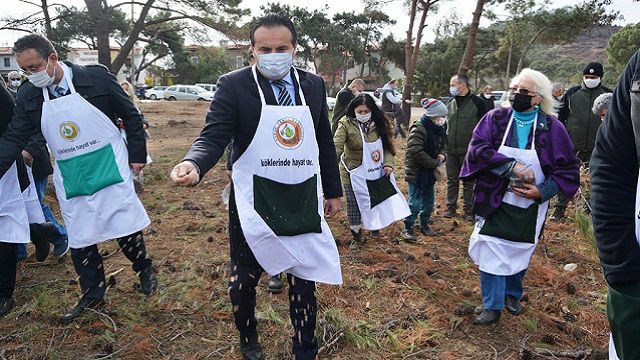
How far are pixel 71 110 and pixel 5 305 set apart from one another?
1544mm

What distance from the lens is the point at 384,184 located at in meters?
5.18

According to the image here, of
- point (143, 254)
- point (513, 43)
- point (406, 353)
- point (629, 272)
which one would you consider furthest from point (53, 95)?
point (513, 43)

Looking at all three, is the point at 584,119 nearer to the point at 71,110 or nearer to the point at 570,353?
the point at 570,353

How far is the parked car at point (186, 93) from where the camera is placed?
117ft

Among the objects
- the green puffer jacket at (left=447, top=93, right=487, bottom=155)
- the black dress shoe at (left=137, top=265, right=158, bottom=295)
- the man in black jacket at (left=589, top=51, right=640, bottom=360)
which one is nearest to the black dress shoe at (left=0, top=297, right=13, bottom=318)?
the black dress shoe at (left=137, top=265, right=158, bottom=295)

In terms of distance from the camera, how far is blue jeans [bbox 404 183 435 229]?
5.54 metres

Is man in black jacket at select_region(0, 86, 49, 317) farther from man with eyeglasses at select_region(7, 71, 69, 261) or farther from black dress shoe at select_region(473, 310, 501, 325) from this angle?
black dress shoe at select_region(473, 310, 501, 325)

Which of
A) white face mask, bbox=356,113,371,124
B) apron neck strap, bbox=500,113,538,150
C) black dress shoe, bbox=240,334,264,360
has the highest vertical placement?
apron neck strap, bbox=500,113,538,150

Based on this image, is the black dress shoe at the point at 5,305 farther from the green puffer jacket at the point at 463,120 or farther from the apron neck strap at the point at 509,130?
the green puffer jacket at the point at 463,120

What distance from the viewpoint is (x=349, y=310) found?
12.1 feet

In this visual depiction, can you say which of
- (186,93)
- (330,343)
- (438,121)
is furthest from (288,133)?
(186,93)

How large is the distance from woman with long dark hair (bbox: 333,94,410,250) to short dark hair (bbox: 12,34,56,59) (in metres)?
2.64

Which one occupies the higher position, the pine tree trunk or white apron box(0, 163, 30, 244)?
the pine tree trunk

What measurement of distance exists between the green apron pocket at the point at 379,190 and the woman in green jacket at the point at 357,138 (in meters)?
0.10
